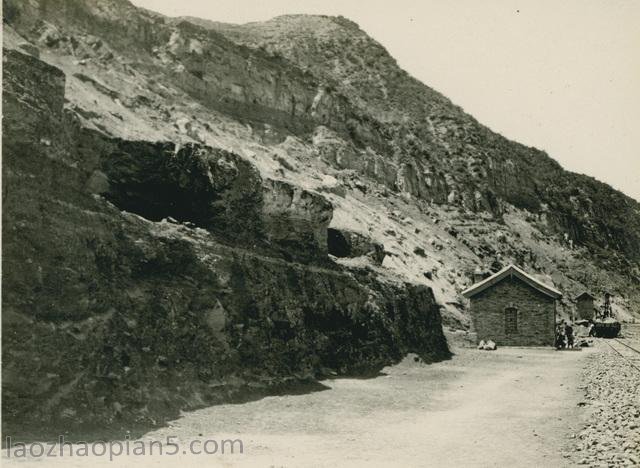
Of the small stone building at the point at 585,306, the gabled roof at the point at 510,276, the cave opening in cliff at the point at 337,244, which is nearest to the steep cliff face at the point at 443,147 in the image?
the small stone building at the point at 585,306

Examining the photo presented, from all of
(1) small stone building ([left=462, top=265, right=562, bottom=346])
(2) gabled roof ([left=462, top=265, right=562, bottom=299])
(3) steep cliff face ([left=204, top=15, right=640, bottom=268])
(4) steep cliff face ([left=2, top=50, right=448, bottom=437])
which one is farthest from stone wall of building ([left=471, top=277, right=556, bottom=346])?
(3) steep cliff face ([left=204, top=15, right=640, bottom=268])

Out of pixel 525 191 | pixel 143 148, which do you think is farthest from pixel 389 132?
pixel 143 148

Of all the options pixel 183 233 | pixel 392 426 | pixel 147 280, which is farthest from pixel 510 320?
pixel 147 280

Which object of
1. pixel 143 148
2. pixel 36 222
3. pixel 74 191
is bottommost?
pixel 36 222

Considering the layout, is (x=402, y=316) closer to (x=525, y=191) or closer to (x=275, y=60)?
(x=275, y=60)

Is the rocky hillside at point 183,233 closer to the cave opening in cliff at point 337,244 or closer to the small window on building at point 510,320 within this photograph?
the cave opening in cliff at point 337,244
